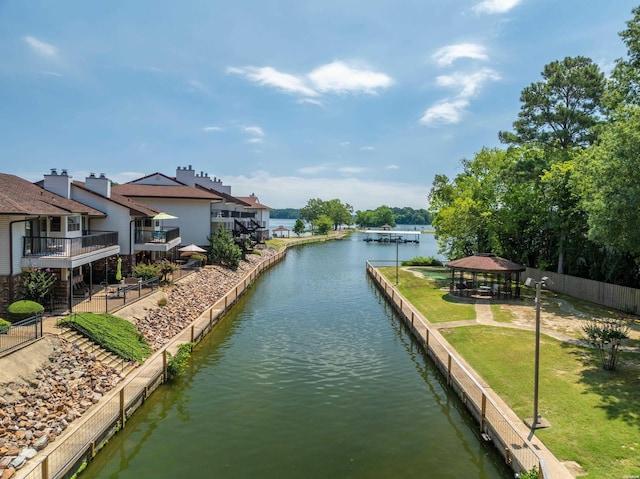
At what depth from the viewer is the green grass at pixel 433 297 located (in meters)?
27.4

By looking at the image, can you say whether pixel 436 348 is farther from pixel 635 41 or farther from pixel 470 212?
pixel 470 212

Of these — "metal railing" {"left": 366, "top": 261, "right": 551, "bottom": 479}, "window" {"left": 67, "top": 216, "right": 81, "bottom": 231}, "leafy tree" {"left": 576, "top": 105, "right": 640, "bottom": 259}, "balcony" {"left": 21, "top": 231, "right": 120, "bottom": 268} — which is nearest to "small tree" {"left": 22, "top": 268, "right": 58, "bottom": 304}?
"balcony" {"left": 21, "top": 231, "right": 120, "bottom": 268}

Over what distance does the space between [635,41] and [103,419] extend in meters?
29.9

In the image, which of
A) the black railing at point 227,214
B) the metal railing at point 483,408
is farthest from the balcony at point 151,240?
the metal railing at point 483,408

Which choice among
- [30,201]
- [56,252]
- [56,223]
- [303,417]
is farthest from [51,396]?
[56,223]

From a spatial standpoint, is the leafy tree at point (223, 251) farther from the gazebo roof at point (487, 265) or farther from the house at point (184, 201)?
the gazebo roof at point (487, 265)

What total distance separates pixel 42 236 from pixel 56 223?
6.58 ft

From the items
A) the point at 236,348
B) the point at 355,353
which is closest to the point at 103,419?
the point at 236,348

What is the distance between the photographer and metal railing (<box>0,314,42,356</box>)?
47.4 feet

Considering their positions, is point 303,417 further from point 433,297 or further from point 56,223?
point 433,297

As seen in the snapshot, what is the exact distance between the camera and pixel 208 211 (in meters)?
47.2

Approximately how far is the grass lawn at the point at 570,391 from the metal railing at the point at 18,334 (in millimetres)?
16581

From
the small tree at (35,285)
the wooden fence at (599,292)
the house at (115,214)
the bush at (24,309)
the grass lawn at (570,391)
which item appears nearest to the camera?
the grass lawn at (570,391)

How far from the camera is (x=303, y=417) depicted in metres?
15.0
